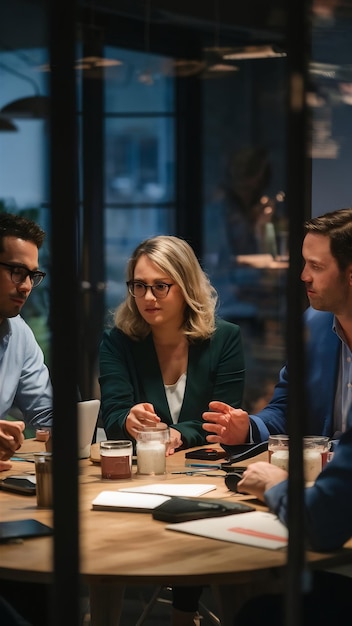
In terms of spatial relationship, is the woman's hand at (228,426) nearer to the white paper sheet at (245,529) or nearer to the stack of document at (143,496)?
the stack of document at (143,496)

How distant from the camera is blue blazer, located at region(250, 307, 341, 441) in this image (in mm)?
3070

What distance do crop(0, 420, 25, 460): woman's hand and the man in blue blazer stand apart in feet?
1.89

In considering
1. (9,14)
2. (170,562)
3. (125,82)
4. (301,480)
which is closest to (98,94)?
(125,82)

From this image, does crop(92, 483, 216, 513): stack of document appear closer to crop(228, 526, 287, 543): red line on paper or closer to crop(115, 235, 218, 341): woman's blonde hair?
crop(228, 526, 287, 543): red line on paper

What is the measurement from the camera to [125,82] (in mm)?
7637

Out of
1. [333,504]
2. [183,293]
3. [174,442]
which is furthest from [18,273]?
[333,504]

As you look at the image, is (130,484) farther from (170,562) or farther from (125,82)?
(125,82)

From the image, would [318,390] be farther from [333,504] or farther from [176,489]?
[333,504]

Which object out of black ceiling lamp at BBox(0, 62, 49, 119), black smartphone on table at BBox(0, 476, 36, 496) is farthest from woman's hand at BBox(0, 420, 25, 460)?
black ceiling lamp at BBox(0, 62, 49, 119)

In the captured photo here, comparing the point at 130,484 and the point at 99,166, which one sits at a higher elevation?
the point at 99,166

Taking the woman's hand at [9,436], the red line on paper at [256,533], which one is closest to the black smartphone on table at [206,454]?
Answer: the woman's hand at [9,436]

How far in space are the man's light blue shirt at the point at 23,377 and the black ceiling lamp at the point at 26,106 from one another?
3.51 meters

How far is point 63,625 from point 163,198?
6733 mm

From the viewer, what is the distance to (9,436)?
266 cm
